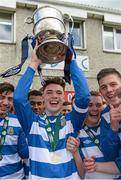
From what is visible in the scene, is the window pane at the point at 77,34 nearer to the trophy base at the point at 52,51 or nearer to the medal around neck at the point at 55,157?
the trophy base at the point at 52,51

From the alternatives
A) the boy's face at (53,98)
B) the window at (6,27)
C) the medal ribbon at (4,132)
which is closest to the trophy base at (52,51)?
the boy's face at (53,98)

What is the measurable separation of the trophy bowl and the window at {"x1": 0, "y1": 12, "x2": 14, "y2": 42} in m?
9.87

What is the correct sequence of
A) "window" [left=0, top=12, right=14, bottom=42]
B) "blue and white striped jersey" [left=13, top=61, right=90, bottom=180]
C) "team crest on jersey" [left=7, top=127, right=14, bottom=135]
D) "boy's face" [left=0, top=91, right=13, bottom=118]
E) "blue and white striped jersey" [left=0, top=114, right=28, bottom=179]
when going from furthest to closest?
"window" [left=0, top=12, right=14, bottom=42]
"boy's face" [left=0, top=91, right=13, bottom=118]
"team crest on jersey" [left=7, top=127, right=14, bottom=135]
"blue and white striped jersey" [left=0, top=114, right=28, bottom=179]
"blue and white striped jersey" [left=13, top=61, right=90, bottom=180]

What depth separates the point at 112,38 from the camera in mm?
14852

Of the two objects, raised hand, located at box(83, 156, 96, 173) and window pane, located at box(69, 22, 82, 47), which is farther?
window pane, located at box(69, 22, 82, 47)

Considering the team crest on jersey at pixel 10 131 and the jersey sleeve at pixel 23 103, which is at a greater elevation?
the jersey sleeve at pixel 23 103

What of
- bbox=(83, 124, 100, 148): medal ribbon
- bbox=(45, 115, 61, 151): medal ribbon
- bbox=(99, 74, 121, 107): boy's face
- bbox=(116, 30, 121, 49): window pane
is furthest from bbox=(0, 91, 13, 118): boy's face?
bbox=(116, 30, 121, 49): window pane

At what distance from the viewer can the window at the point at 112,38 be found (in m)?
14.6

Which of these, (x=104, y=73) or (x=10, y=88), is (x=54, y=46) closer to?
(x=104, y=73)

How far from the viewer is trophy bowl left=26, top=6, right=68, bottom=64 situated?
3.08m

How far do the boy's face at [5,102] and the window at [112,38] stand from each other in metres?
10.9

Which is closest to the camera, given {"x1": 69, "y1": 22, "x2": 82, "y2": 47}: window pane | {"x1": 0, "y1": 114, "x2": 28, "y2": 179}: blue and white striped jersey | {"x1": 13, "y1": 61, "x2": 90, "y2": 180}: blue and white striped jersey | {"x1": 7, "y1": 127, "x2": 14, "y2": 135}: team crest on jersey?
{"x1": 13, "y1": 61, "x2": 90, "y2": 180}: blue and white striped jersey

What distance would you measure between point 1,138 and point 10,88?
68 centimetres

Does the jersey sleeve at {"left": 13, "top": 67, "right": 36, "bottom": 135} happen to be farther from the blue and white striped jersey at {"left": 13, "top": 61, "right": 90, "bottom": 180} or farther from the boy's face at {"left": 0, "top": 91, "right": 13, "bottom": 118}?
the boy's face at {"left": 0, "top": 91, "right": 13, "bottom": 118}
